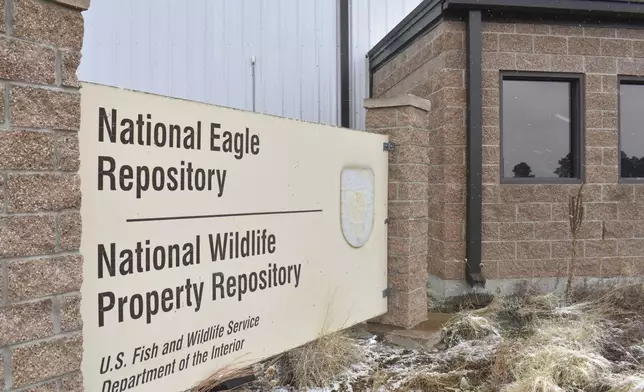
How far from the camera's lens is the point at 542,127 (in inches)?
255

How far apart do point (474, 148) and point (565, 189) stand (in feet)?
4.24

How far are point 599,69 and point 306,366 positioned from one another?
5220 millimetres

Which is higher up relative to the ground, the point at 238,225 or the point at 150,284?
the point at 238,225

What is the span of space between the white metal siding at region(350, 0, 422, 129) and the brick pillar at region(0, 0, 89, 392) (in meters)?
6.68

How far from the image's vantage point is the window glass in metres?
6.41

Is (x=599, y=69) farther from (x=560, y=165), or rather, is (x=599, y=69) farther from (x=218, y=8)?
(x=218, y=8)

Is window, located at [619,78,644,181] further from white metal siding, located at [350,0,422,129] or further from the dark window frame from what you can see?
white metal siding, located at [350,0,422,129]

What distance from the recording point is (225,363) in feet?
10.0

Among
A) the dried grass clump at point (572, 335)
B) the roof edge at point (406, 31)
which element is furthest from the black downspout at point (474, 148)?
the dried grass clump at point (572, 335)

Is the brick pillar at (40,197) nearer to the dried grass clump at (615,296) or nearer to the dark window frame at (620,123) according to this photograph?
the dried grass clump at (615,296)

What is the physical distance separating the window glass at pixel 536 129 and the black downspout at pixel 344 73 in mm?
2744

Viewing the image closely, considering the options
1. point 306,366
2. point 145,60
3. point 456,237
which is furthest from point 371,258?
point 145,60

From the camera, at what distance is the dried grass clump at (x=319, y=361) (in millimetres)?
3711

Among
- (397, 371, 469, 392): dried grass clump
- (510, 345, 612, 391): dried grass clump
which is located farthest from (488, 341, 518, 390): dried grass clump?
(397, 371, 469, 392): dried grass clump
